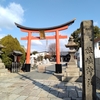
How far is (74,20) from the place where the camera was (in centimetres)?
1173

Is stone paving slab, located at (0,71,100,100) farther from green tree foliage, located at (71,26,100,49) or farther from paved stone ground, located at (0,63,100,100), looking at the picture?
green tree foliage, located at (71,26,100,49)

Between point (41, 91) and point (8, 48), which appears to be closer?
point (41, 91)

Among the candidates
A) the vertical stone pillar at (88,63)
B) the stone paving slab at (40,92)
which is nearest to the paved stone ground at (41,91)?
the stone paving slab at (40,92)

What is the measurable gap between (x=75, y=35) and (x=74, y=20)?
18184 millimetres

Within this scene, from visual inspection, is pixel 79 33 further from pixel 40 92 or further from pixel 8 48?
pixel 40 92

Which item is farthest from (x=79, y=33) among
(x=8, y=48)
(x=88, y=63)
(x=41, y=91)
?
(x=88, y=63)

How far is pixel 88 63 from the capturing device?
3861 millimetres

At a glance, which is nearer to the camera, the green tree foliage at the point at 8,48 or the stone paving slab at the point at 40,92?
the stone paving slab at the point at 40,92

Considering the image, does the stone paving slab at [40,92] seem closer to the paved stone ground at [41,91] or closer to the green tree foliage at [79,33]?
the paved stone ground at [41,91]

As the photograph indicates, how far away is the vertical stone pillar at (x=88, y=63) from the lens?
3777mm

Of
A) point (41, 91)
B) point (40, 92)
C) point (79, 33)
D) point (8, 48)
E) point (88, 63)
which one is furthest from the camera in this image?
point (79, 33)

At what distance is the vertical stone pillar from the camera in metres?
Result: 3.78

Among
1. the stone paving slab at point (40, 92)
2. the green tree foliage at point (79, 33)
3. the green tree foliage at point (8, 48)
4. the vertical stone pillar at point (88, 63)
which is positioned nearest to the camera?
the vertical stone pillar at point (88, 63)

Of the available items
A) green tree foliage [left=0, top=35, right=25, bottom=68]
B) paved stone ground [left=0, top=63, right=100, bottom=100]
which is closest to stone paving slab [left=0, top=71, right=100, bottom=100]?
paved stone ground [left=0, top=63, right=100, bottom=100]
